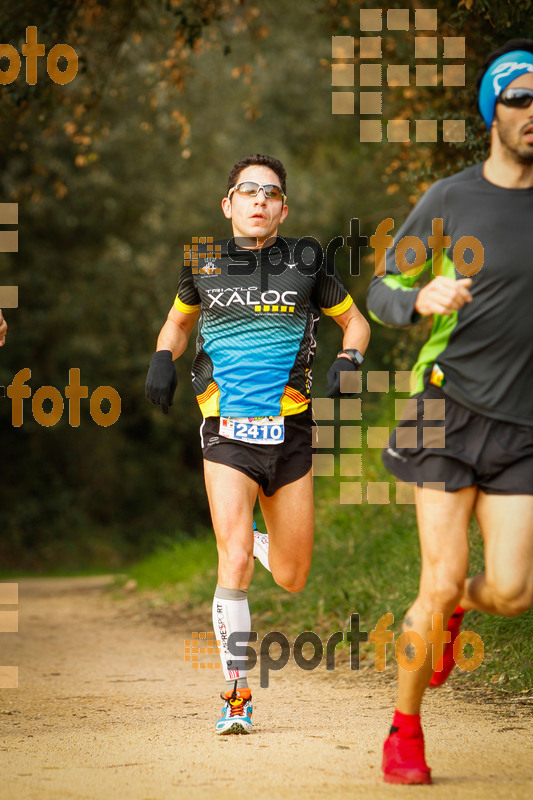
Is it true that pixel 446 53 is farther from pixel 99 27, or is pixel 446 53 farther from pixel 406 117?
pixel 99 27

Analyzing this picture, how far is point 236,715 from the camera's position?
15.3ft

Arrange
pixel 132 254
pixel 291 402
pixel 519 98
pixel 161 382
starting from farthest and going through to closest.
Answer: pixel 132 254
pixel 291 402
pixel 161 382
pixel 519 98

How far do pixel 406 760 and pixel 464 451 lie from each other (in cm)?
113

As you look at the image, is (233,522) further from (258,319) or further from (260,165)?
(260,165)

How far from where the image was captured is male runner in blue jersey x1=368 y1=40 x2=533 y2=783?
3652 millimetres

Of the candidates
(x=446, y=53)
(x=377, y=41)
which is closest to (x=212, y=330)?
(x=446, y=53)

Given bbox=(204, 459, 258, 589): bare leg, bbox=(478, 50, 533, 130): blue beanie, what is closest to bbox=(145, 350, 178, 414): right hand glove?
bbox=(204, 459, 258, 589): bare leg

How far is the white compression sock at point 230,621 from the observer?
15.6 feet

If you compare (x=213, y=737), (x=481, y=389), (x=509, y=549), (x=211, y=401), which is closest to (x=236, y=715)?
(x=213, y=737)

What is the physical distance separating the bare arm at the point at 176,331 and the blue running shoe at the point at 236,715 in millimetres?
1695

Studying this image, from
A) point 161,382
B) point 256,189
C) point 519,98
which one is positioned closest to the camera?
point 519,98

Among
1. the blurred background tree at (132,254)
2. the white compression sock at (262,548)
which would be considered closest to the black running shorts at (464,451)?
the white compression sock at (262,548)

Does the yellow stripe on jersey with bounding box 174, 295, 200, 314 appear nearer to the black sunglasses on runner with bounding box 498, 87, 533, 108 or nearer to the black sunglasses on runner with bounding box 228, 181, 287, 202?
the black sunglasses on runner with bounding box 228, 181, 287, 202

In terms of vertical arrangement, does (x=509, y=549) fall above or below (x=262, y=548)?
above
